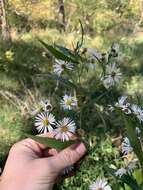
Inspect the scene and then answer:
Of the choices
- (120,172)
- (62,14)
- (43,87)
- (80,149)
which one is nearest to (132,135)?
(80,149)

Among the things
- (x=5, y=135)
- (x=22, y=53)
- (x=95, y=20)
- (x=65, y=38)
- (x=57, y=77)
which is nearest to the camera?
(x=57, y=77)

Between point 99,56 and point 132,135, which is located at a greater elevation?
point 99,56

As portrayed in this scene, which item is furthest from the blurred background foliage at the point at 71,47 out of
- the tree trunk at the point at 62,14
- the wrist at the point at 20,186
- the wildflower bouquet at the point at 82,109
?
the wrist at the point at 20,186

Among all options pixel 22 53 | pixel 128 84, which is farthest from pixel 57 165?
pixel 22 53

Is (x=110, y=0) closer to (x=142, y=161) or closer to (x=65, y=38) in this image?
(x=65, y=38)

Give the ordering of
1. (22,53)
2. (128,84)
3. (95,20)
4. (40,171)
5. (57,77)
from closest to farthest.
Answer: (40,171), (57,77), (128,84), (22,53), (95,20)

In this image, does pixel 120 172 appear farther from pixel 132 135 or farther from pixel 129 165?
pixel 132 135
